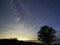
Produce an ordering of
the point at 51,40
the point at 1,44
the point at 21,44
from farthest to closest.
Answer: the point at 51,40 < the point at 21,44 < the point at 1,44

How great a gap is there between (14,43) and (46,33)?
58.9 ft

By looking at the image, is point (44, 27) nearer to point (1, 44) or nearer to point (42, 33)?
point (42, 33)

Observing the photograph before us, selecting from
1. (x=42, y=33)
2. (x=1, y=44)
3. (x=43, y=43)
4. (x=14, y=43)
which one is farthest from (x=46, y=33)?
(x=1, y=44)

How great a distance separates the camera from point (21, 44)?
62.0m

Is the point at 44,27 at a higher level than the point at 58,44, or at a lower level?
higher

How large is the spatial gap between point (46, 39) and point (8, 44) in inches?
779

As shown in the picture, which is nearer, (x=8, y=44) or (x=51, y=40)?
(x=8, y=44)

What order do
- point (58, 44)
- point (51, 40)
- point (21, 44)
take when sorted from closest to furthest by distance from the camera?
point (21, 44)
point (51, 40)
point (58, 44)

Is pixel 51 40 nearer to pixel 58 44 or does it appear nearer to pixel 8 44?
pixel 8 44

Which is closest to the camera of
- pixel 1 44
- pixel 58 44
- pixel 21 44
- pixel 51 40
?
pixel 1 44

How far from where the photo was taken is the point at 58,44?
9638 cm

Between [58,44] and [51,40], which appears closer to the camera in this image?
[51,40]

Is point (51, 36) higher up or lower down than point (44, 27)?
lower down

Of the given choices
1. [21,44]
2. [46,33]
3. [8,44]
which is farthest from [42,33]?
[8,44]
